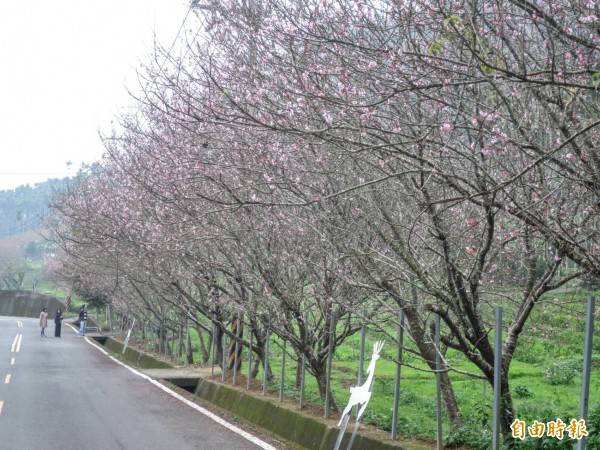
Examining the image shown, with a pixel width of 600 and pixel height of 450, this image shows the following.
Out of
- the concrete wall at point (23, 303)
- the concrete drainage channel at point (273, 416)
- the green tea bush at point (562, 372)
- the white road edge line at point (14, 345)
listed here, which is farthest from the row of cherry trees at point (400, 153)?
the concrete wall at point (23, 303)

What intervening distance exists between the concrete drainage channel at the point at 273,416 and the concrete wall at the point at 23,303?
69.2 meters

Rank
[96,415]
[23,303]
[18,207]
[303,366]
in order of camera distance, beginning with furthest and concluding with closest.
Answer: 1. [18,207]
2. [23,303]
3. [96,415]
4. [303,366]

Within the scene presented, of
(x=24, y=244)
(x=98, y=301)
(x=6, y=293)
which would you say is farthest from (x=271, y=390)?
(x=24, y=244)

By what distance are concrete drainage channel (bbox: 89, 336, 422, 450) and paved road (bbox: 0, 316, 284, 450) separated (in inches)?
22.2

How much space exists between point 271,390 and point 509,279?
6.12 meters

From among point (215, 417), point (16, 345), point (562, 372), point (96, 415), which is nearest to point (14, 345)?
point (16, 345)

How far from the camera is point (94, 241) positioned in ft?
71.1

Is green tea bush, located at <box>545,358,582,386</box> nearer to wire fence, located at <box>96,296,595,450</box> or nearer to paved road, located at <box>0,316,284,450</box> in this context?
wire fence, located at <box>96,296,595,450</box>

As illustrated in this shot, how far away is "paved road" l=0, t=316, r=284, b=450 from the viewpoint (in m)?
12.4

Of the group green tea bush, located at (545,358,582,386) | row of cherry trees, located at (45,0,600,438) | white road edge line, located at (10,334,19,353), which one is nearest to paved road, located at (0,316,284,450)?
row of cherry trees, located at (45,0,600,438)

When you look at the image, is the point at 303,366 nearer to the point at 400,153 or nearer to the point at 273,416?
the point at 273,416

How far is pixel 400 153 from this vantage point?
7.59 m

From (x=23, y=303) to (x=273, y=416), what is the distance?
8498cm

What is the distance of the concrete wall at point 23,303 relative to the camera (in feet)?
293
